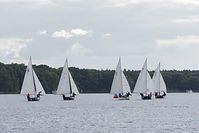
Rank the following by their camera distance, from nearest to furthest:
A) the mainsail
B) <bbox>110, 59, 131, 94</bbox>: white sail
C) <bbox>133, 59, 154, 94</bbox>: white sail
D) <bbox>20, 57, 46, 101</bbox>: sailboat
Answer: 1. <bbox>20, 57, 46, 101</bbox>: sailboat
2. the mainsail
3. <bbox>110, 59, 131, 94</bbox>: white sail
4. <bbox>133, 59, 154, 94</bbox>: white sail

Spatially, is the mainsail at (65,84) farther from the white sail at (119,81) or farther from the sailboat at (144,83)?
the sailboat at (144,83)

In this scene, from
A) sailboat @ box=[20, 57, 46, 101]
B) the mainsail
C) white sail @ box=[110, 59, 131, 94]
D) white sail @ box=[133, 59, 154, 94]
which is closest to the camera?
sailboat @ box=[20, 57, 46, 101]

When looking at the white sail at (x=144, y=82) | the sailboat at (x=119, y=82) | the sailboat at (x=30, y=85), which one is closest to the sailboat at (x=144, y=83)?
the white sail at (x=144, y=82)

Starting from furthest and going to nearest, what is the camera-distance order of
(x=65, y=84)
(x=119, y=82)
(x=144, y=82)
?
1. (x=144, y=82)
2. (x=119, y=82)
3. (x=65, y=84)

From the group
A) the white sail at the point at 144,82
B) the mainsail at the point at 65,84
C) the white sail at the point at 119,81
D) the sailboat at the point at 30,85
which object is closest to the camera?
the sailboat at the point at 30,85

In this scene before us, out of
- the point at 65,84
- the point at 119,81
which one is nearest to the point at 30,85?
the point at 65,84

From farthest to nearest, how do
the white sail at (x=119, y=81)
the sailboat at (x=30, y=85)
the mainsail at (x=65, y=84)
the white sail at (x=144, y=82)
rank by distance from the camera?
the white sail at (x=144, y=82), the white sail at (x=119, y=81), the mainsail at (x=65, y=84), the sailboat at (x=30, y=85)

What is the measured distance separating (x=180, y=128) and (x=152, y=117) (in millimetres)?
13794

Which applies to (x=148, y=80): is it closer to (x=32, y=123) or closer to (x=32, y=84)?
(x=32, y=84)

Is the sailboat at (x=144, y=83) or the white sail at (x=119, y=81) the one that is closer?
the white sail at (x=119, y=81)

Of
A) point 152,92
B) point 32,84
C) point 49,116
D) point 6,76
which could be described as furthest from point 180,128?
point 6,76

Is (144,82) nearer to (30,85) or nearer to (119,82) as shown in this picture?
(119,82)

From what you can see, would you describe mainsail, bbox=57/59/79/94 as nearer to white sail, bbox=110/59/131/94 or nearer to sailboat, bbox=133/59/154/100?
white sail, bbox=110/59/131/94

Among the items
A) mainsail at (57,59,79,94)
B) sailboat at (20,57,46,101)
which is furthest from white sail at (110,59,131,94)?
sailboat at (20,57,46,101)
